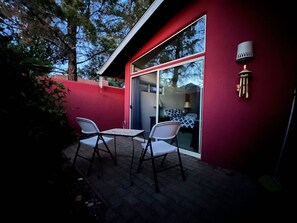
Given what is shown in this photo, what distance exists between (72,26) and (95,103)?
358 cm

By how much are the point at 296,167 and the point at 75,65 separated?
7.99 m

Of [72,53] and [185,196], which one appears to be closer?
[185,196]

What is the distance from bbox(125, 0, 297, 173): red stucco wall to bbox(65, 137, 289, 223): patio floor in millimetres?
412

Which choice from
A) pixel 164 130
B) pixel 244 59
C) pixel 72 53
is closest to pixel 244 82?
pixel 244 59

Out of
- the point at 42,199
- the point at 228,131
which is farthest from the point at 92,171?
the point at 228,131

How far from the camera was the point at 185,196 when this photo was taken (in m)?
1.54

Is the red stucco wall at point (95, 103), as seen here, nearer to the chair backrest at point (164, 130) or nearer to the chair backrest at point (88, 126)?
the chair backrest at point (88, 126)

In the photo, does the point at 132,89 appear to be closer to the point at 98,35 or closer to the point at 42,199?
the point at 98,35

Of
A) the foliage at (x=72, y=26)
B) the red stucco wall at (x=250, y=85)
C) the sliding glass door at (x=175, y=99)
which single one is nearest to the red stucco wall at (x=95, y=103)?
the foliage at (x=72, y=26)

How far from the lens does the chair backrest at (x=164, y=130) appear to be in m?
1.64

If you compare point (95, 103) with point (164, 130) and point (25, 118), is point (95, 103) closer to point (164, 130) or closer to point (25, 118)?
point (164, 130)

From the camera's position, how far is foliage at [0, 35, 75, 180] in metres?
0.85

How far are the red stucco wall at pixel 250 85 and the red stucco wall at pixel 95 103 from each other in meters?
3.83

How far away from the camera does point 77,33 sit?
19.0 ft
